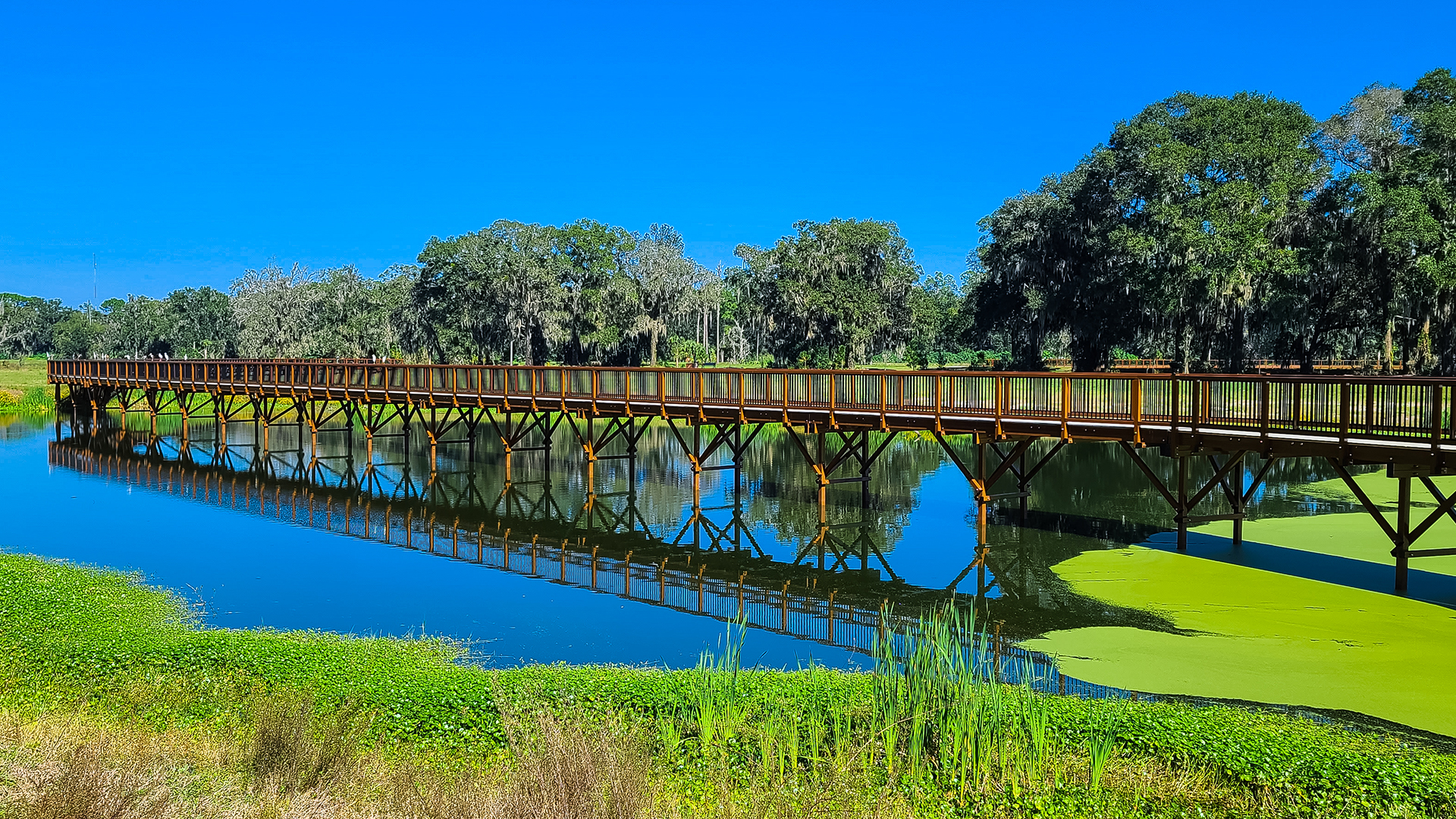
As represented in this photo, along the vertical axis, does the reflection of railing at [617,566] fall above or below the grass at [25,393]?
below

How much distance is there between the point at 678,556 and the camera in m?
21.0

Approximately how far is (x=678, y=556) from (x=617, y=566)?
1.73 meters


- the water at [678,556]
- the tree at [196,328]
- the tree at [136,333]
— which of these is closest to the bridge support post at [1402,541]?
the water at [678,556]

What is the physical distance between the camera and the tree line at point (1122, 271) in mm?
34375

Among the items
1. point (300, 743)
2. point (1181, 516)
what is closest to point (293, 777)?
point (300, 743)

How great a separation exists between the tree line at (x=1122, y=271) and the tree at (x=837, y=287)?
0.12 meters

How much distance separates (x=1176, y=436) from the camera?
1841 cm

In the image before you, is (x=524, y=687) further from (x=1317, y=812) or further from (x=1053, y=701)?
(x=1317, y=812)

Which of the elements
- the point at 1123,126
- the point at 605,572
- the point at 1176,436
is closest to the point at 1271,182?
the point at 1123,126

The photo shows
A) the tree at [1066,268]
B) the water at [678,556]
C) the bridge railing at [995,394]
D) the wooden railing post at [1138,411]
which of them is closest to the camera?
the water at [678,556]

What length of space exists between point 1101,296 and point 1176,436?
26955 mm

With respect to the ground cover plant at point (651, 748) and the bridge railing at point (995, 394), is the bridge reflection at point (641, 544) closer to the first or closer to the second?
the ground cover plant at point (651, 748)

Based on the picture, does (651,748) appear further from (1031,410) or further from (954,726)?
(1031,410)

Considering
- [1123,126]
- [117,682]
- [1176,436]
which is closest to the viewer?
[117,682]
